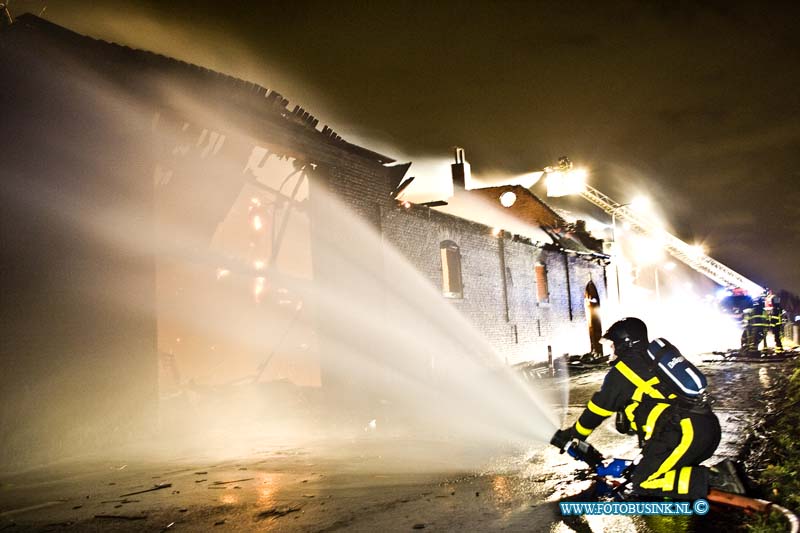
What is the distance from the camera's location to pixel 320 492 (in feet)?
18.5

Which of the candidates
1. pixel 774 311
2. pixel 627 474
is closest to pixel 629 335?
pixel 627 474

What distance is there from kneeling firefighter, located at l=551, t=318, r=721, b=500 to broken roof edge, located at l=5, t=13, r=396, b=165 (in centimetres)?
863

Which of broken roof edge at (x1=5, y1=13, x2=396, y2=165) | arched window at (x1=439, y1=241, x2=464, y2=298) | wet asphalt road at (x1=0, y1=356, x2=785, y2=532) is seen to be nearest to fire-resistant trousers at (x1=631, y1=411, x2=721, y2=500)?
wet asphalt road at (x1=0, y1=356, x2=785, y2=532)

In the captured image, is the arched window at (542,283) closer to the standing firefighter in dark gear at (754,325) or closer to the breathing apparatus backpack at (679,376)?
the standing firefighter in dark gear at (754,325)

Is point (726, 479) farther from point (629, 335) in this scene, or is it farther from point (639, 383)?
point (629, 335)

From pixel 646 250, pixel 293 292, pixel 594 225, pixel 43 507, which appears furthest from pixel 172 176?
pixel 646 250

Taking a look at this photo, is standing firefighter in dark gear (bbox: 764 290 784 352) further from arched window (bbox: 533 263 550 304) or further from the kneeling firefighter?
the kneeling firefighter

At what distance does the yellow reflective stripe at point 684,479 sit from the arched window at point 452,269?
12702 mm

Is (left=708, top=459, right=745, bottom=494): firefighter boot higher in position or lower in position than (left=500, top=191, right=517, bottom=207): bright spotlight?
lower

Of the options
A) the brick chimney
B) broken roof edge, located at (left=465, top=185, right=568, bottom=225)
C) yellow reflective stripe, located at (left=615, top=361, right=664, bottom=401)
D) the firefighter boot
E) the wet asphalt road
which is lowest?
the wet asphalt road

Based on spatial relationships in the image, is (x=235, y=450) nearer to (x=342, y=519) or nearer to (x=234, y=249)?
(x=342, y=519)

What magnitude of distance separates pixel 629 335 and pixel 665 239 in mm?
37820

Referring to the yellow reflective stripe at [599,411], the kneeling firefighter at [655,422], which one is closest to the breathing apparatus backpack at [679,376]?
the kneeling firefighter at [655,422]

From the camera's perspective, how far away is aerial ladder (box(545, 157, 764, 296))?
35.0 m
